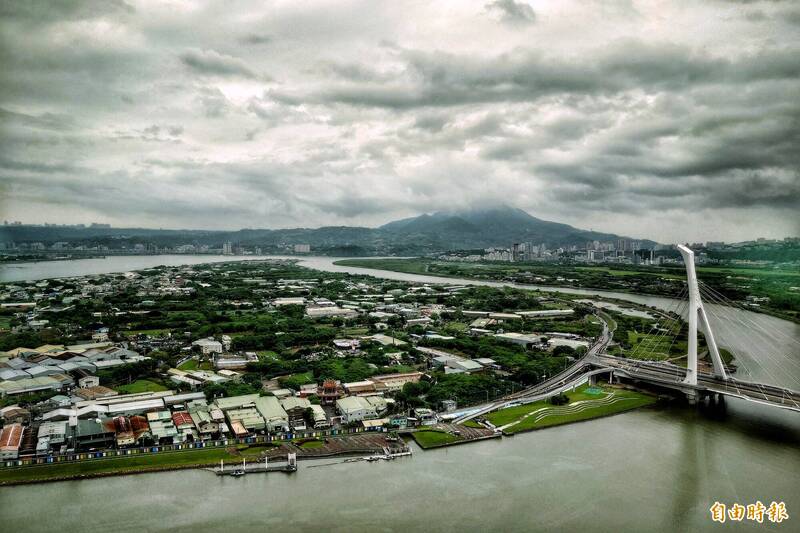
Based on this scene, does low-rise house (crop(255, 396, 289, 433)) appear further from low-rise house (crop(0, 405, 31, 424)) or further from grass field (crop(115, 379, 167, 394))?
low-rise house (crop(0, 405, 31, 424))

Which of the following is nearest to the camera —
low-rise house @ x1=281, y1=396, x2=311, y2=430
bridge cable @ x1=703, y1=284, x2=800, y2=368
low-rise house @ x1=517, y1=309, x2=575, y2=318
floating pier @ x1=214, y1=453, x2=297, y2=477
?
floating pier @ x1=214, y1=453, x2=297, y2=477

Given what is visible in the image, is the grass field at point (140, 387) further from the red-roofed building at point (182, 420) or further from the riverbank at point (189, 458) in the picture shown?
the riverbank at point (189, 458)

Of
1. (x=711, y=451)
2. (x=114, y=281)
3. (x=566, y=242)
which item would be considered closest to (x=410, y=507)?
(x=711, y=451)

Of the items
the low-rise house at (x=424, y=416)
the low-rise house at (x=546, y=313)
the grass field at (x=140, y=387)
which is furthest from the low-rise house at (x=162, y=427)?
the low-rise house at (x=546, y=313)

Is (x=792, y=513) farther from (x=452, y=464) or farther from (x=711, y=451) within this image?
(x=452, y=464)

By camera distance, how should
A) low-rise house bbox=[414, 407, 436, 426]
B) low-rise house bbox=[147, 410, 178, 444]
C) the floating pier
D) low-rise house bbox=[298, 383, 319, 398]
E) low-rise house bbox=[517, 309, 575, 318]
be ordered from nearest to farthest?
the floating pier → low-rise house bbox=[147, 410, 178, 444] → low-rise house bbox=[414, 407, 436, 426] → low-rise house bbox=[298, 383, 319, 398] → low-rise house bbox=[517, 309, 575, 318]

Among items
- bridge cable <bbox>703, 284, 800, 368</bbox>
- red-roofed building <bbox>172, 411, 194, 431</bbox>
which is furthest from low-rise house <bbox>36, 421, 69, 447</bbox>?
bridge cable <bbox>703, 284, 800, 368</bbox>

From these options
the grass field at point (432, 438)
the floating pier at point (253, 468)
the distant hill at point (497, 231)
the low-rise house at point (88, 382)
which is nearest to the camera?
the floating pier at point (253, 468)
